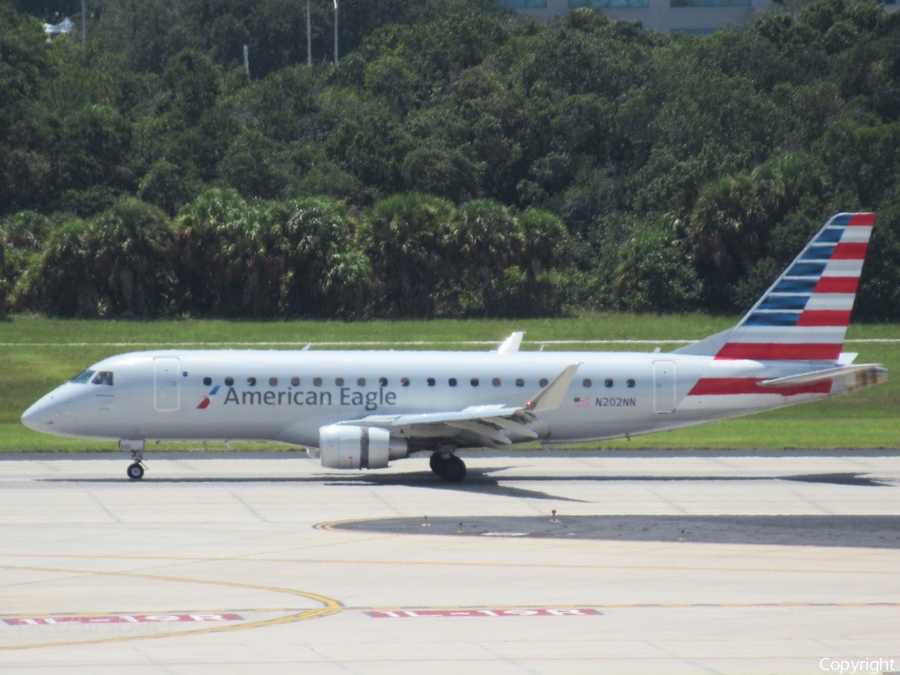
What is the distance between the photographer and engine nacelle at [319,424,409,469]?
96.4ft

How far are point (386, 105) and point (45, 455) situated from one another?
56.8 meters

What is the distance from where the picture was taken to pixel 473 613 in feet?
56.6

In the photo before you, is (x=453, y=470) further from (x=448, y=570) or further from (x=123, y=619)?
A: (x=123, y=619)

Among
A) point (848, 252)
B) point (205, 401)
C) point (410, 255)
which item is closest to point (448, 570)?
point (205, 401)

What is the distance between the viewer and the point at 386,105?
88.4 metres

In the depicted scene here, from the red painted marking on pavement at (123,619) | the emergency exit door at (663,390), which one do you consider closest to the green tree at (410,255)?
the emergency exit door at (663,390)

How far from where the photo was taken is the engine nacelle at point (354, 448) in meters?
29.4

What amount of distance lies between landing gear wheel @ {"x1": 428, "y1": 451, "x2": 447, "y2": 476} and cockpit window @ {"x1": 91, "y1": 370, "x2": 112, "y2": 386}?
7678 millimetres

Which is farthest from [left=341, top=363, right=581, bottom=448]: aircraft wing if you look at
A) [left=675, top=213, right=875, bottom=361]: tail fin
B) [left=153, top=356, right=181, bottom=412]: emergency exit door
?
[left=675, top=213, right=875, bottom=361]: tail fin

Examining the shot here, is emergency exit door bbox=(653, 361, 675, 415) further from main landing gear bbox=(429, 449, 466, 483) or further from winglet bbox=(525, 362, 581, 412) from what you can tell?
main landing gear bbox=(429, 449, 466, 483)

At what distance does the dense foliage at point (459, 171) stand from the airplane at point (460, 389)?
1155 inches

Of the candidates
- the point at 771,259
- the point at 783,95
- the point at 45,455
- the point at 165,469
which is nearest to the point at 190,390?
the point at 165,469

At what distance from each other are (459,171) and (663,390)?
146ft

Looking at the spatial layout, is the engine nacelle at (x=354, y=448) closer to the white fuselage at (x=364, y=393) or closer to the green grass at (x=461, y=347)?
the white fuselage at (x=364, y=393)
